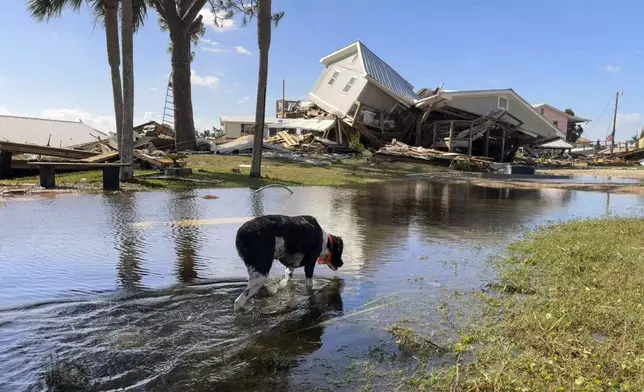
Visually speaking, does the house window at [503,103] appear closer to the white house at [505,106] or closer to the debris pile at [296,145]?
the white house at [505,106]

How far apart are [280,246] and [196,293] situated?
1.11 metres

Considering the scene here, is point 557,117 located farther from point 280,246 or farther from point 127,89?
point 280,246

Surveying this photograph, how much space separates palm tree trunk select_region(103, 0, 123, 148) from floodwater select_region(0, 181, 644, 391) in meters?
6.24

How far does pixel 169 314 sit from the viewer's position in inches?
192

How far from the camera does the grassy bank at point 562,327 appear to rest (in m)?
3.39

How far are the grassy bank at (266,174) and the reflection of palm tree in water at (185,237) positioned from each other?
2741 millimetres

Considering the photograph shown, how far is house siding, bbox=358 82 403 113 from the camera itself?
3538 centimetres

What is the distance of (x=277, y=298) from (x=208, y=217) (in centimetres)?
520

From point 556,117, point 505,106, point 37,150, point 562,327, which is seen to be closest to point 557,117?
point 556,117

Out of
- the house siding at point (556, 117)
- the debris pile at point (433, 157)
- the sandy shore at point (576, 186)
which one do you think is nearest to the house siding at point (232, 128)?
the debris pile at point (433, 157)

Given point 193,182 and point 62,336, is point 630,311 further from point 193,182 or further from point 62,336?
point 193,182

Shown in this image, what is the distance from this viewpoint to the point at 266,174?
19.8 metres

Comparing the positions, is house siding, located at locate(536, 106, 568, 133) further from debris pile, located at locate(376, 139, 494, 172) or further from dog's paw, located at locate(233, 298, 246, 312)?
dog's paw, located at locate(233, 298, 246, 312)

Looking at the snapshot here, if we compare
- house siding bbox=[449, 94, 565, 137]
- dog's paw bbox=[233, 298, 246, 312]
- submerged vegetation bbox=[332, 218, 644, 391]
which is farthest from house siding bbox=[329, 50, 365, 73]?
dog's paw bbox=[233, 298, 246, 312]
